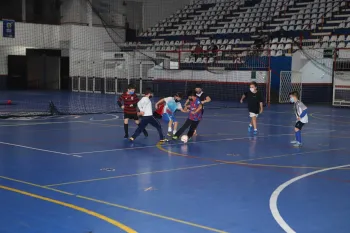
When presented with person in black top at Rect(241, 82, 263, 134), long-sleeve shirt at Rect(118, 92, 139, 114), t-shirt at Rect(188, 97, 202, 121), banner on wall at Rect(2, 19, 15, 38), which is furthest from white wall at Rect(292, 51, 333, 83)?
banner on wall at Rect(2, 19, 15, 38)

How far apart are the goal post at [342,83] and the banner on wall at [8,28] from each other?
22.9 meters

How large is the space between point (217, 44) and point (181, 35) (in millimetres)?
5128

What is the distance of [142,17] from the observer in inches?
1797

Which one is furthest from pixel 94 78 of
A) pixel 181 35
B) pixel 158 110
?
pixel 158 110

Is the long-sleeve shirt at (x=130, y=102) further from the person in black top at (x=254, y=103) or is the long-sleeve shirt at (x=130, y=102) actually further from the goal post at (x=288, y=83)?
Result: the goal post at (x=288, y=83)

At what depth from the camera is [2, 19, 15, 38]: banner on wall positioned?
127 ft

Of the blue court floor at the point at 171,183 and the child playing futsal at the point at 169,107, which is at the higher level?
the child playing futsal at the point at 169,107

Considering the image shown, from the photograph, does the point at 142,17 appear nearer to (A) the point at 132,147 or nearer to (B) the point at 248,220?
(A) the point at 132,147

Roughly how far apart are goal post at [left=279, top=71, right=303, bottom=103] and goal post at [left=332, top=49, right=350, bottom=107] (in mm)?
2300

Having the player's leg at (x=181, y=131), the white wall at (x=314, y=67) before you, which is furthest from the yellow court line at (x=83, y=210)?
the white wall at (x=314, y=67)

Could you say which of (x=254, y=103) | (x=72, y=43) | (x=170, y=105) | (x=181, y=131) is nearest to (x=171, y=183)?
(x=181, y=131)

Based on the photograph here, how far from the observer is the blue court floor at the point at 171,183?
687 cm

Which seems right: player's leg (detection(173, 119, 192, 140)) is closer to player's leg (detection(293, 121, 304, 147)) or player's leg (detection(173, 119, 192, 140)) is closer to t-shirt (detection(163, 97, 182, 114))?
t-shirt (detection(163, 97, 182, 114))

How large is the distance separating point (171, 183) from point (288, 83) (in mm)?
24193
